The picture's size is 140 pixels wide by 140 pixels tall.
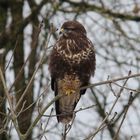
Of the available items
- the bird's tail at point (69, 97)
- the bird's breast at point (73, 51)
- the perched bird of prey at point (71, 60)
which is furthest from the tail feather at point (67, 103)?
the bird's breast at point (73, 51)

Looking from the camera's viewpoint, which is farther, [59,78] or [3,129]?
[59,78]

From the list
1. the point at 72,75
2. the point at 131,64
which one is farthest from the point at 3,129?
the point at 131,64

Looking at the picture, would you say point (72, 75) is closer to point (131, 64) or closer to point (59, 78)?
point (59, 78)

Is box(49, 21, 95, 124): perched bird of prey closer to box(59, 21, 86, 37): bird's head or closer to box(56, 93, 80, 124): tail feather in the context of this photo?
box(59, 21, 86, 37): bird's head

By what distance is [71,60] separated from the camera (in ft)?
17.9

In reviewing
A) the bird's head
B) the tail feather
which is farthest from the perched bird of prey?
the tail feather

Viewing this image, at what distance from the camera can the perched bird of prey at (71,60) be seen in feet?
17.9

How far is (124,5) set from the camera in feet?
30.0

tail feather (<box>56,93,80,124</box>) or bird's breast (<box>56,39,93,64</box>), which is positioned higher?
bird's breast (<box>56,39,93,64</box>)

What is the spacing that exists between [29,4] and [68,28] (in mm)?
4130

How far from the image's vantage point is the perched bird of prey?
17.9 ft

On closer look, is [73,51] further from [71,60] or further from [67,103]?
[67,103]

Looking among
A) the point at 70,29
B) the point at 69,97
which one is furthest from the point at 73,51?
the point at 69,97

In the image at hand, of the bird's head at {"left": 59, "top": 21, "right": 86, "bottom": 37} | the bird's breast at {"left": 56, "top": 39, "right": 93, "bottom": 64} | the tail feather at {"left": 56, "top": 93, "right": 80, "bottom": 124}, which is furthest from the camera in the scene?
the tail feather at {"left": 56, "top": 93, "right": 80, "bottom": 124}
